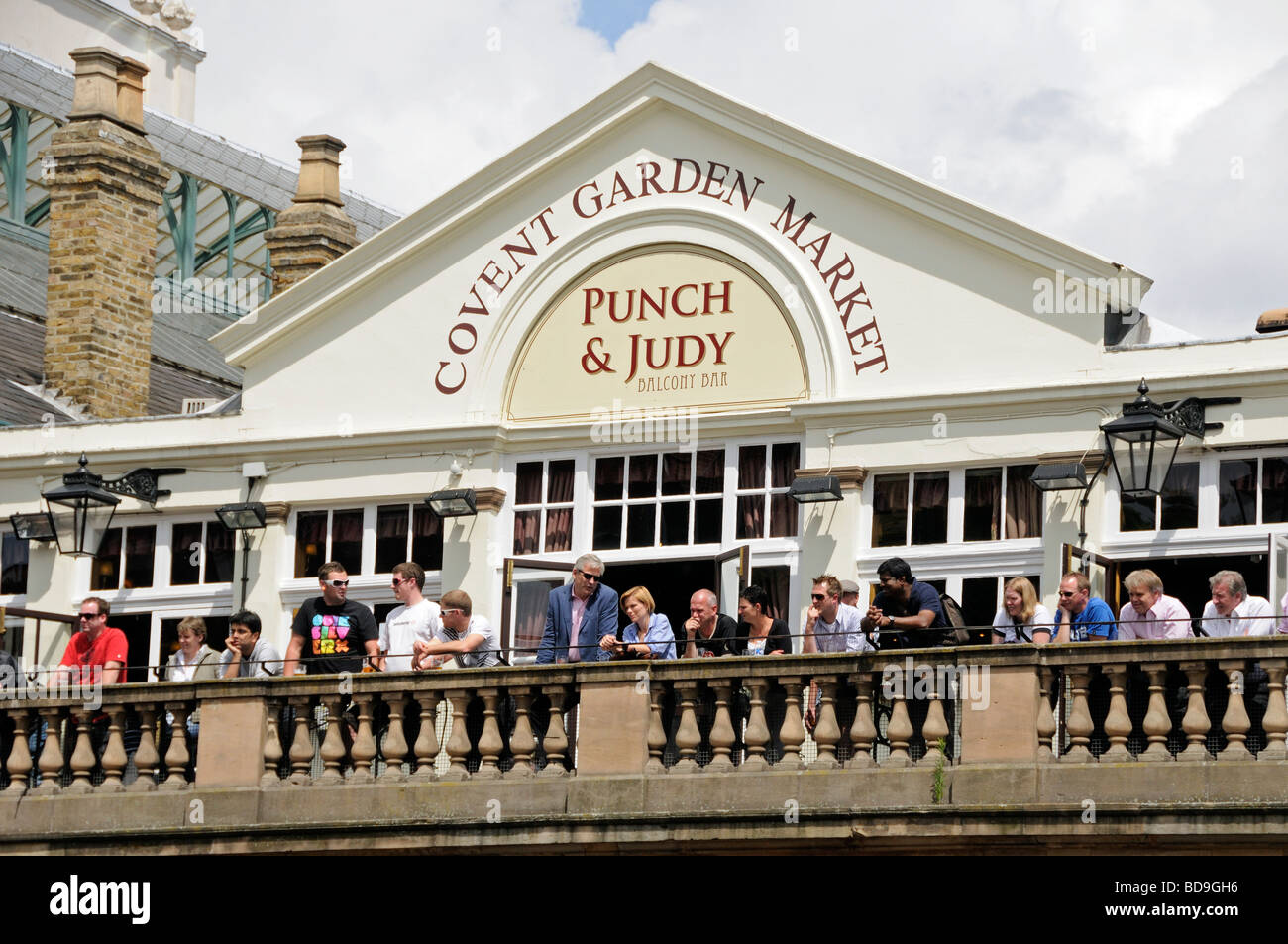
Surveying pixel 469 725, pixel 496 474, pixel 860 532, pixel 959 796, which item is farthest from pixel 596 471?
pixel 959 796

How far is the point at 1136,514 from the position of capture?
18344 millimetres

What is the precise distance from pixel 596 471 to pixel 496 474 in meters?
0.92

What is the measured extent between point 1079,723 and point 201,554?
10.6m

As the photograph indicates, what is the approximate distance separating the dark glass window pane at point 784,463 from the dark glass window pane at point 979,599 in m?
1.80

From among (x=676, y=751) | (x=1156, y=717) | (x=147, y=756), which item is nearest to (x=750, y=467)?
(x=676, y=751)

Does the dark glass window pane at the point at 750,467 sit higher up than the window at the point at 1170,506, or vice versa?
the dark glass window pane at the point at 750,467

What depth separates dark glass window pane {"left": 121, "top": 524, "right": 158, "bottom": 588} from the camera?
22.0 m

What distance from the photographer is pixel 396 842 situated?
14961mm

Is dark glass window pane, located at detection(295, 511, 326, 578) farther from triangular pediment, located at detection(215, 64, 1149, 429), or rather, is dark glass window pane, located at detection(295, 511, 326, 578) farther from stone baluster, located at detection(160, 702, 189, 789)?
stone baluster, located at detection(160, 702, 189, 789)

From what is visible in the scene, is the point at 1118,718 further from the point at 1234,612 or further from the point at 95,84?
the point at 95,84

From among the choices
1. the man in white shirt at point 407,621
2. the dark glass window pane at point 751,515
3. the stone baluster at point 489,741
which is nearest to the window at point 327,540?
the dark glass window pane at point 751,515

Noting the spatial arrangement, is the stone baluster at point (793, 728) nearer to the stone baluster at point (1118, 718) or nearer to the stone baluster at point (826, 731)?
the stone baluster at point (826, 731)

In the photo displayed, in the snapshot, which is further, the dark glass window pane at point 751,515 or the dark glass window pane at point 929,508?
the dark glass window pane at point 751,515

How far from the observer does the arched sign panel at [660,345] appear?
1986cm
